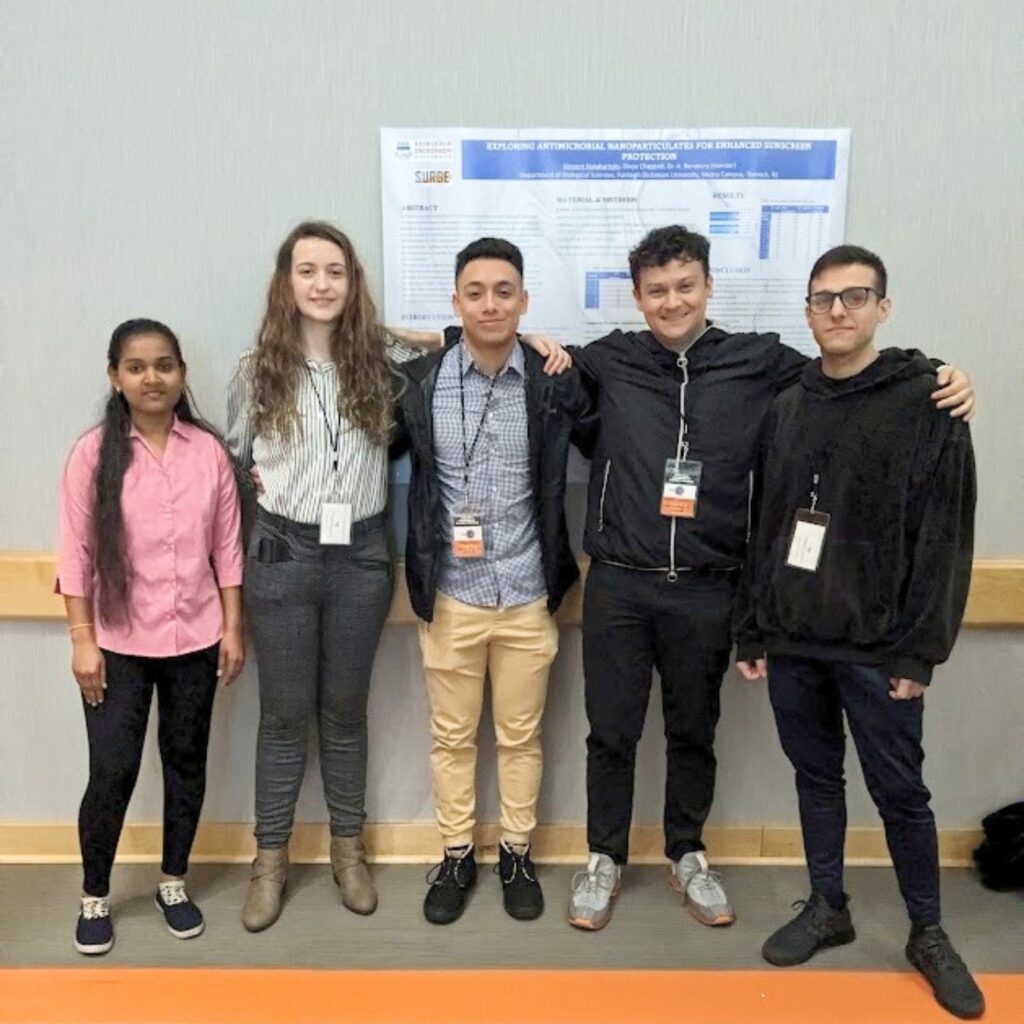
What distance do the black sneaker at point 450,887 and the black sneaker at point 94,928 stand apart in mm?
766

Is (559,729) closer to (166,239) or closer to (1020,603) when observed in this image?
(1020,603)

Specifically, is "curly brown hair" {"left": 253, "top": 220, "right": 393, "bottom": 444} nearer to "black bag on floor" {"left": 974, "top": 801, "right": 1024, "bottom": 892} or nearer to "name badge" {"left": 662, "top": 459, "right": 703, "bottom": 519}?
"name badge" {"left": 662, "top": 459, "right": 703, "bottom": 519}

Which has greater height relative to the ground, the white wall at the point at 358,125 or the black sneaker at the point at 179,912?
the white wall at the point at 358,125

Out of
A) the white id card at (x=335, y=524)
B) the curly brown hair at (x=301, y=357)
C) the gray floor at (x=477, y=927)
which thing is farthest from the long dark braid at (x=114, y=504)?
the gray floor at (x=477, y=927)

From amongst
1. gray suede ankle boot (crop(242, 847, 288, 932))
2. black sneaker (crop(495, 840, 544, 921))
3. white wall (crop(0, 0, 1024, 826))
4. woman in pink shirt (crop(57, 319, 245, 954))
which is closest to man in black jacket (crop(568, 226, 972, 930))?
black sneaker (crop(495, 840, 544, 921))

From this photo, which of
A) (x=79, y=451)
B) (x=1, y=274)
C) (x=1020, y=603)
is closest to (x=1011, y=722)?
(x=1020, y=603)

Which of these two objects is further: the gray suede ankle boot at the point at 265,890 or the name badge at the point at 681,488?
the gray suede ankle boot at the point at 265,890

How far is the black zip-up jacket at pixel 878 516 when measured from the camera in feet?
5.72

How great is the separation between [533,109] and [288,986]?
7.06 feet

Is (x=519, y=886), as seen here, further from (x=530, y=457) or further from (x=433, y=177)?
(x=433, y=177)

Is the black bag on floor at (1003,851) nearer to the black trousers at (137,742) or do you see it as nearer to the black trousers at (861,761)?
the black trousers at (861,761)

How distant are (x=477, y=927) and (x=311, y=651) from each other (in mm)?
814

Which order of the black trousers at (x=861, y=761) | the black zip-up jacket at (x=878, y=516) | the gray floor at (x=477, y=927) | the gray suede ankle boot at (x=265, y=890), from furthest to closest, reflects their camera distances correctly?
1. the gray suede ankle boot at (x=265, y=890)
2. the gray floor at (x=477, y=927)
3. the black trousers at (x=861, y=761)
4. the black zip-up jacket at (x=878, y=516)

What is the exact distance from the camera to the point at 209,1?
2.12 metres
